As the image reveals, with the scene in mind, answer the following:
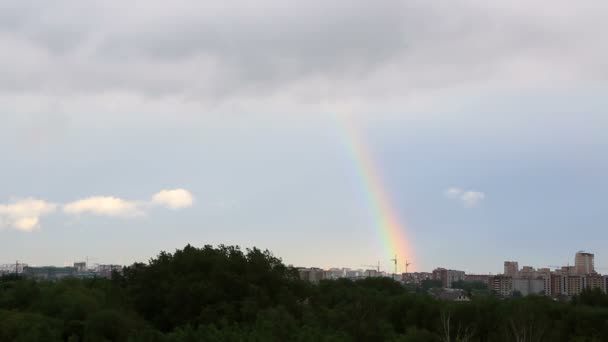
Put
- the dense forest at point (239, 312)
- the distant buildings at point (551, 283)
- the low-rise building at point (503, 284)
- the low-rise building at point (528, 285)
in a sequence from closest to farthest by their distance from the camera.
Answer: the dense forest at point (239, 312), the distant buildings at point (551, 283), the low-rise building at point (503, 284), the low-rise building at point (528, 285)

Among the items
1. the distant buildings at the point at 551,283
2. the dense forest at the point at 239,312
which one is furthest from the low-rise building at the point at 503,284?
the dense forest at the point at 239,312

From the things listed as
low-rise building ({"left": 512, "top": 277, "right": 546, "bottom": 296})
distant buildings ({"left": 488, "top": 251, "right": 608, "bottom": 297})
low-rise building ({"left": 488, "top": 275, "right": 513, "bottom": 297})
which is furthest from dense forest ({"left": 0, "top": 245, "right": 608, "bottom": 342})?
low-rise building ({"left": 512, "top": 277, "right": 546, "bottom": 296})

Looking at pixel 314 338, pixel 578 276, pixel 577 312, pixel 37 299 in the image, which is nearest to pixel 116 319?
pixel 314 338

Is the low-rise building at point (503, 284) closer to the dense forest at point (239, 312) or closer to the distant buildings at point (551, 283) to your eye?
the distant buildings at point (551, 283)

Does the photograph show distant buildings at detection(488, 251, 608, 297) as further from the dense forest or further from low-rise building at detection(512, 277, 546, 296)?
the dense forest

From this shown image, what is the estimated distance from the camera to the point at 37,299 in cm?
5516

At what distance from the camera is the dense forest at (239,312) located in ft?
115

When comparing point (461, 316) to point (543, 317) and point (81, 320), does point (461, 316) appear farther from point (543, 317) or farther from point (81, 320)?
point (81, 320)

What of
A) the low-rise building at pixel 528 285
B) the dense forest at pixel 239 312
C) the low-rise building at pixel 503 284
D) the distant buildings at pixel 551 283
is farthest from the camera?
the low-rise building at pixel 528 285

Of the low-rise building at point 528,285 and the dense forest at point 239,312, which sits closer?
the dense forest at point 239,312

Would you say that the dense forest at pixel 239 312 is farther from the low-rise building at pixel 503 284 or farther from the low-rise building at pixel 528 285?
the low-rise building at pixel 528 285

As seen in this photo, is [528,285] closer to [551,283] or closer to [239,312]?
[551,283]

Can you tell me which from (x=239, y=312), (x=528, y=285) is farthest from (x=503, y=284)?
(x=239, y=312)

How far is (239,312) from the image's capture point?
4153 cm
